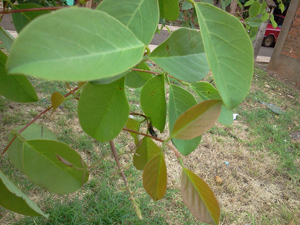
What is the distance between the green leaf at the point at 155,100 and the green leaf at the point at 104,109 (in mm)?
89

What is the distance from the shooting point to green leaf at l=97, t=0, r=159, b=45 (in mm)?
283

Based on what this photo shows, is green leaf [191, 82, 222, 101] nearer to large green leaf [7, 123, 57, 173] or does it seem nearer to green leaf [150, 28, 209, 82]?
green leaf [150, 28, 209, 82]

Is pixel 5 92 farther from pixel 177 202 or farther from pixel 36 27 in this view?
pixel 177 202

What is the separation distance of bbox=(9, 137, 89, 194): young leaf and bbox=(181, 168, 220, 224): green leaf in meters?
0.16

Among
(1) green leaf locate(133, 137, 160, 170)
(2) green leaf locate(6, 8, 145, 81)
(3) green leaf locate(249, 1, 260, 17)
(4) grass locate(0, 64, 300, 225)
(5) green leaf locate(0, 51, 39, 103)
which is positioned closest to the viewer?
(2) green leaf locate(6, 8, 145, 81)

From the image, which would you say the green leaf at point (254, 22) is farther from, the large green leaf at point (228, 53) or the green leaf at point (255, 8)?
the large green leaf at point (228, 53)

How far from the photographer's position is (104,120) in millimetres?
350

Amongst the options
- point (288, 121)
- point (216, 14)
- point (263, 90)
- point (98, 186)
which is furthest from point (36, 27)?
point (263, 90)

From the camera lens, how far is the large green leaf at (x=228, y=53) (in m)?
0.25

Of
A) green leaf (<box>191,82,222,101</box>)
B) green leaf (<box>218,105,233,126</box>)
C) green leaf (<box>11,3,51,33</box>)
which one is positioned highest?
green leaf (<box>11,3,51,33</box>)

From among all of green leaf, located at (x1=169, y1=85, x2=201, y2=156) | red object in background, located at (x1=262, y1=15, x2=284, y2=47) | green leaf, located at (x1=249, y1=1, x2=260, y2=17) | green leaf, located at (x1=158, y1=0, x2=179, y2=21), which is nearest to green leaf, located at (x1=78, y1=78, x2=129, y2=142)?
green leaf, located at (x1=169, y1=85, x2=201, y2=156)

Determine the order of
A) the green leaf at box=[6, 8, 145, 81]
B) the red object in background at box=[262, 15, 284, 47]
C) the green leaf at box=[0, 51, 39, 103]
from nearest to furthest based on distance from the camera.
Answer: the green leaf at box=[6, 8, 145, 81] → the green leaf at box=[0, 51, 39, 103] → the red object in background at box=[262, 15, 284, 47]

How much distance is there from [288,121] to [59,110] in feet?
8.26

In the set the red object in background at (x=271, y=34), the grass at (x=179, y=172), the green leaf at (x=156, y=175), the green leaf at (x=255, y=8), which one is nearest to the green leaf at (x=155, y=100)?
the green leaf at (x=156, y=175)
